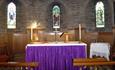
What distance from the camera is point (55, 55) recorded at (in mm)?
6871

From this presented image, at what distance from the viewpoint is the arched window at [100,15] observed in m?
15.0

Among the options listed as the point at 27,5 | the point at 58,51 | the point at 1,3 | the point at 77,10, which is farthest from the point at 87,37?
the point at 1,3

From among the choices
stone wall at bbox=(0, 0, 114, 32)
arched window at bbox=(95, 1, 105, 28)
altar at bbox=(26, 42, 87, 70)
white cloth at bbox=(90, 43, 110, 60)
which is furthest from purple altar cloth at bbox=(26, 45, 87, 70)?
arched window at bbox=(95, 1, 105, 28)

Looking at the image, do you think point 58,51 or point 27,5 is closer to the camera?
point 58,51

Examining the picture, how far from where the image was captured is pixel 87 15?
14.7 m

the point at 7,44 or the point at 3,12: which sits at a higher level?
the point at 3,12

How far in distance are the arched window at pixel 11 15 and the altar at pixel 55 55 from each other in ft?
27.5

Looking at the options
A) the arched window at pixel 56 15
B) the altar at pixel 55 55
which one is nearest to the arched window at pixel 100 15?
the arched window at pixel 56 15

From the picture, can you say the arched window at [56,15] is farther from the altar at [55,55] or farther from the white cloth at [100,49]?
the altar at [55,55]

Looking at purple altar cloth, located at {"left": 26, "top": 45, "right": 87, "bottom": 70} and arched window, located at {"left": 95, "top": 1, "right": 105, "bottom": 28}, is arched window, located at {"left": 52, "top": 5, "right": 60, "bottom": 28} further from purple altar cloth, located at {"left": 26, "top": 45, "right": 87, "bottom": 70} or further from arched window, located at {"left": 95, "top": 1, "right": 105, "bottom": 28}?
purple altar cloth, located at {"left": 26, "top": 45, "right": 87, "bottom": 70}

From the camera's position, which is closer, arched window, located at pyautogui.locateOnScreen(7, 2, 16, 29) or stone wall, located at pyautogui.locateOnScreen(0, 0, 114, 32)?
stone wall, located at pyautogui.locateOnScreen(0, 0, 114, 32)

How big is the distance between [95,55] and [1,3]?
311 inches

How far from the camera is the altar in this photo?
22.5ft

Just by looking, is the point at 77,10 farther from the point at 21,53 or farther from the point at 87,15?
the point at 21,53
